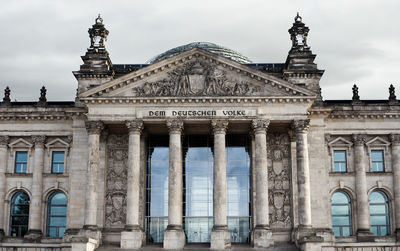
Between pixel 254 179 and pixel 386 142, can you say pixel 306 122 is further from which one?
pixel 386 142

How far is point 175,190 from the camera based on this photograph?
4341 cm

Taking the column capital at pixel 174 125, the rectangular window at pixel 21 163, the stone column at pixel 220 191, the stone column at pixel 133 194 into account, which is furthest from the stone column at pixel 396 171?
the rectangular window at pixel 21 163

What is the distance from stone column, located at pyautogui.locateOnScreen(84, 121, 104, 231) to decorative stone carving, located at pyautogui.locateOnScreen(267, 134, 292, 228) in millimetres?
13081

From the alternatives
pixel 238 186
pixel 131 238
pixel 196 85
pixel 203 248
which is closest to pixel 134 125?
pixel 196 85

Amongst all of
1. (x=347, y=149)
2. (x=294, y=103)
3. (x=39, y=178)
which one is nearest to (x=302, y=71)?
(x=294, y=103)

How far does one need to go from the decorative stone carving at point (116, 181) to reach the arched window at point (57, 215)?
14.3 feet

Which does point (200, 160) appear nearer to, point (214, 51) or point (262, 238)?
point (262, 238)

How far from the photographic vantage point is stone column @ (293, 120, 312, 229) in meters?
43.1

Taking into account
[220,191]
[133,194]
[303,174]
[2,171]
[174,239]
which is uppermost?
[2,171]

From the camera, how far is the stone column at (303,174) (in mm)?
43094

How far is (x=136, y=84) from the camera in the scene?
4531 centimetres

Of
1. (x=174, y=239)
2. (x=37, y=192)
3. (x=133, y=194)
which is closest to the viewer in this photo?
(x=174, y=239)

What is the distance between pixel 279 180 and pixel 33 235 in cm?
1944

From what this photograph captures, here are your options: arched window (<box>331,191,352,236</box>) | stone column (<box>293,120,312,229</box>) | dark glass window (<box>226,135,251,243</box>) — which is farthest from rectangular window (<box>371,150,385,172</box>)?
dark glass window (<box>226,135,251,243</box>)
